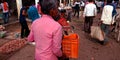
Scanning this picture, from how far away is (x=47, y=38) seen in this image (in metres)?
2.85

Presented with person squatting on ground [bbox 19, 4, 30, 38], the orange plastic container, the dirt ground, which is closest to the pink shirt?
the orange plastic container

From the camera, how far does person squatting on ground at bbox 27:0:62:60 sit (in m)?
2.80

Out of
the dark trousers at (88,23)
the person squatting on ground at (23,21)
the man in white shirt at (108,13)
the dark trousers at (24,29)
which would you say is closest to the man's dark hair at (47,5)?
the man in white shirt at (108,13)

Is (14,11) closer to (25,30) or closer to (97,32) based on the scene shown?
(25,30)

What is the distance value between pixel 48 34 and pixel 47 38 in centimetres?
6

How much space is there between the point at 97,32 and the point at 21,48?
3105 millimetres

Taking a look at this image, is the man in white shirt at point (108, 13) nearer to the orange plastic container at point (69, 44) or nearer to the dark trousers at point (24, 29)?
the dark trousers at point (24, 29)

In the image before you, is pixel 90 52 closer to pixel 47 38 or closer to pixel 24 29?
pixel 24 29

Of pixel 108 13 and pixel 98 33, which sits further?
pixel 98 33

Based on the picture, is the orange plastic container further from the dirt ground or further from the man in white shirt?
the man in white shirt

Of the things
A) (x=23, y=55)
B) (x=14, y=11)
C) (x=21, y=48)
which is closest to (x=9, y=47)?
(x=21, y=48)

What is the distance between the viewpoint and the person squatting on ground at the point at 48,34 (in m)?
2.80

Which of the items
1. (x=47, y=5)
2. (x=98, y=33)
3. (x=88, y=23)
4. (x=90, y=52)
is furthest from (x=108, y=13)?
(x=47, y=5)

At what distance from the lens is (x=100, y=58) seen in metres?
6.92
